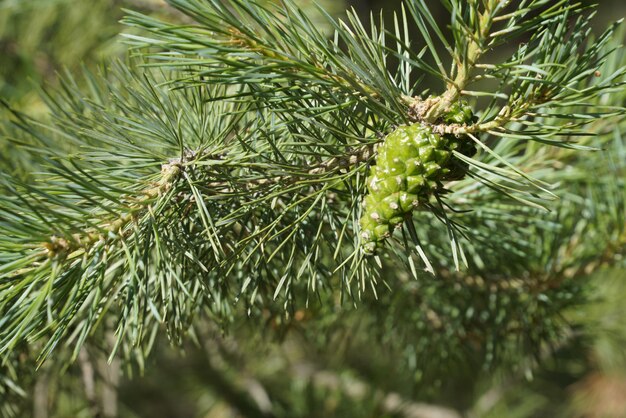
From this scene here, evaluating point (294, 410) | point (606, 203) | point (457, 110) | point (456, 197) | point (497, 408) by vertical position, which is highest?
point (457, 110)

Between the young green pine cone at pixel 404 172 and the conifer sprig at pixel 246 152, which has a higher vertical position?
the conifer sprig at pixel 246 152

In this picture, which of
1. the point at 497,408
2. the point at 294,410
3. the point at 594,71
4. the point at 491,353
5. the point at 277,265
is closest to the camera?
the point at 594,71

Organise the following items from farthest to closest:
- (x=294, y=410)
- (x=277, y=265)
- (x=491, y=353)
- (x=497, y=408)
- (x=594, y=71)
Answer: (x=497, y=408), (x=294, y=410), (x=491, y=353), (x=277, y=265), (x=594, y=71)

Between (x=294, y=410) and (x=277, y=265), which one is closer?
(x=277, y=265)

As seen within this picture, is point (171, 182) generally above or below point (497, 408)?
above

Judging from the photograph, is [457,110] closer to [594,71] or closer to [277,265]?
[594,71]

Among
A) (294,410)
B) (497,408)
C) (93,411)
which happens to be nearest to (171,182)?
(93,411)

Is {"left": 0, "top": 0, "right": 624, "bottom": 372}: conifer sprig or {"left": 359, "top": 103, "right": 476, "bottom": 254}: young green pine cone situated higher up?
{"left": 0, "top": 0, "right": 624, "bottom": 372}: conifer sprig
